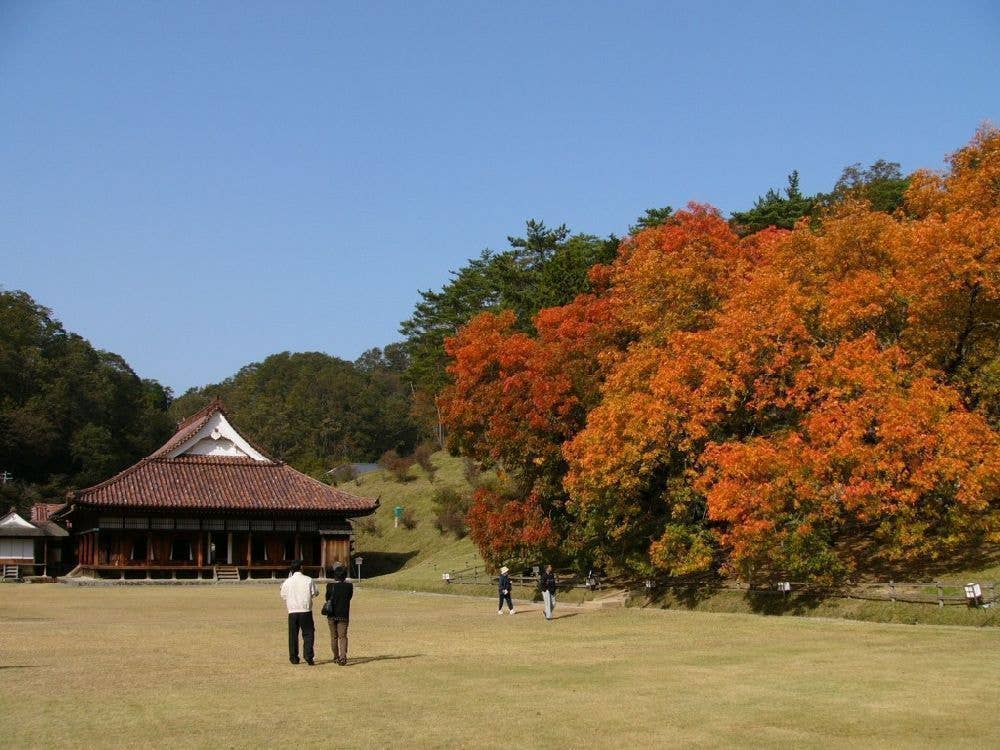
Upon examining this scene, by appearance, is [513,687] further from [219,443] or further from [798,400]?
[219,443]

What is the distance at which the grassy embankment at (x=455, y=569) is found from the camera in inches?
880

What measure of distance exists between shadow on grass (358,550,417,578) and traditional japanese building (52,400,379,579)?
186cm

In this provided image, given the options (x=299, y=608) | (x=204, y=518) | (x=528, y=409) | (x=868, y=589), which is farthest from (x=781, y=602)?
(x=204, y=518)

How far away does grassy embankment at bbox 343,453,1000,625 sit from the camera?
73.4ft

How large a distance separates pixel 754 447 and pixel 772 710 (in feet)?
48.2

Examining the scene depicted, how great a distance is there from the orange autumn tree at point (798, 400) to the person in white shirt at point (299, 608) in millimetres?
12676

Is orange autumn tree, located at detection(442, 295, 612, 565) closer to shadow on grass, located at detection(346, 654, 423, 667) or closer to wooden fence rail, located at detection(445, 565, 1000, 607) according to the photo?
wooden fence rail, located at detection(445, 565, 1000, 607)

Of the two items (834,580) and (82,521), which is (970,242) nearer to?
(834,580)

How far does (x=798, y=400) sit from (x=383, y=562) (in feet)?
121

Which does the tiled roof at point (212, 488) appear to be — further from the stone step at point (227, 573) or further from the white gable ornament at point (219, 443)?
the stone step at point (227, 573)

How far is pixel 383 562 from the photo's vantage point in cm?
5841

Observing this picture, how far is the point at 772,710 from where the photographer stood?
34.7 ft

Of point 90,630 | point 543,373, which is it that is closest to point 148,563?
point 543,373

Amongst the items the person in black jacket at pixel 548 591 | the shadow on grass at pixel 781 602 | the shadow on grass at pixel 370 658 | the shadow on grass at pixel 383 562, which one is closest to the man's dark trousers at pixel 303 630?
the shadow on grass at pixel 370 658
